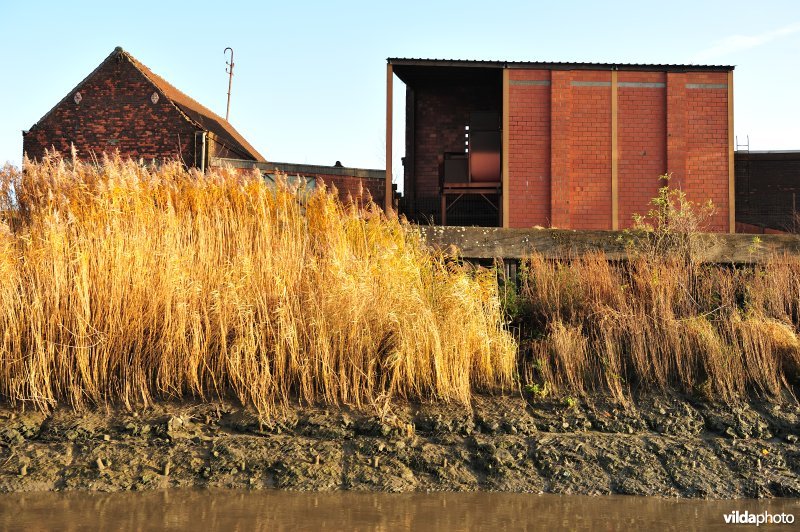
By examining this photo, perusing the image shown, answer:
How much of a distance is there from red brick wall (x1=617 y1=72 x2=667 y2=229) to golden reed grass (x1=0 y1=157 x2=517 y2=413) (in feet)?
25.3

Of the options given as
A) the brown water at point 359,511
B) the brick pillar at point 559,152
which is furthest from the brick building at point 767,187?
the brown water at point 359,511

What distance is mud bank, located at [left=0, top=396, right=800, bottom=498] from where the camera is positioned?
5.41m

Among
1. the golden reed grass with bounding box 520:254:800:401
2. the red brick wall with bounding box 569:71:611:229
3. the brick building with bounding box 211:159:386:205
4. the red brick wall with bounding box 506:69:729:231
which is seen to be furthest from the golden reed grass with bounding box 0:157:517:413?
the brick building with bounding box 211:159:386:205

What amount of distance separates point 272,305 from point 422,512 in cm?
257

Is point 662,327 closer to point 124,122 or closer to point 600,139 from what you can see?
point 600,139

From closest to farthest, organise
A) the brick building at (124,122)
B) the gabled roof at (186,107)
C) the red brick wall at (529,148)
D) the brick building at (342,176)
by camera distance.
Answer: the red brick wall at (529,148)
the brick building at (342,176)
the brick building at (124,122)
the gabled roof at (186,107)

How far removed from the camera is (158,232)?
7285mm

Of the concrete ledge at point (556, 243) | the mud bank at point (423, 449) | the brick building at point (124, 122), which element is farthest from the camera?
the brick building at point (124, 122)

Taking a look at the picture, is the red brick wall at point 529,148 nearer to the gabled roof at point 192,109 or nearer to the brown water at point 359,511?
the gabled roof at point 192,109

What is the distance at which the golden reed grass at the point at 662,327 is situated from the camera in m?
6.80

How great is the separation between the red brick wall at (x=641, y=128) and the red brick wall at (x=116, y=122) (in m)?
10.5

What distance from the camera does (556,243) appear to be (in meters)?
8.72

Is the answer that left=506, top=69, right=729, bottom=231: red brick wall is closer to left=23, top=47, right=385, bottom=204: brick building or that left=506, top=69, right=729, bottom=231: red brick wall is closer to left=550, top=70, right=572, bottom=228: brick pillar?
left=550, top=70, right=572, bottom=228: brick pillar

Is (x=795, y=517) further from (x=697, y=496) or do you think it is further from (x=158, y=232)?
(x=158, y=232)
